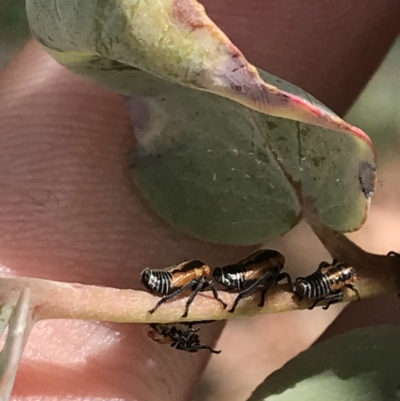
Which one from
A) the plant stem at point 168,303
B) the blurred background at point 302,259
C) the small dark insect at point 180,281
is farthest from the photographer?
the blurred background at point 302,259

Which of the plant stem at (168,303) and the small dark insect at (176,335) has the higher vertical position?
the plant stem at (168,303)

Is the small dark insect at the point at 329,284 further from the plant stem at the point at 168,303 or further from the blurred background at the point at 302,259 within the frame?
the blurred background at the point at 302,259

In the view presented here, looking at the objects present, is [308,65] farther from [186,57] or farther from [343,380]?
[186,57]

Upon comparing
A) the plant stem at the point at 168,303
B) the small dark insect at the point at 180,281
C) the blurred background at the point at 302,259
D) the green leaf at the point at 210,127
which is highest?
the green leaf at the point at 210,127

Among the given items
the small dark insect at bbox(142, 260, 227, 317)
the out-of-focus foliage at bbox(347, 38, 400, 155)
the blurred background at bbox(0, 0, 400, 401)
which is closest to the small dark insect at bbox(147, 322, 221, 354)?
the small dark insect at bbox(142, 260, 227, 317)

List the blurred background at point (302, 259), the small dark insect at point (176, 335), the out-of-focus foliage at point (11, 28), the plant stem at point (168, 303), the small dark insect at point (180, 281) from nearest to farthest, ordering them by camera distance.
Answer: the plant stem at point (168, 303) < the small dark insect at point (180, 281) < the small dark insect at point (176, 335) < the out-of-focus foliage at point (11, 28) < the blurred background at point (302, 259)

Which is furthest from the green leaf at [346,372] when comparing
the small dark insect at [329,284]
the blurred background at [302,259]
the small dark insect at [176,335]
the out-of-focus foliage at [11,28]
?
the out-of-focus foliage at [11,28]

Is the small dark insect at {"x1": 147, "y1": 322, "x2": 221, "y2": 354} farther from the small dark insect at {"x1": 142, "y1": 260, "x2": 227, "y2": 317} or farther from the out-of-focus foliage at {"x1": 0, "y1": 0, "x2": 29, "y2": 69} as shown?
the out-of-focus foliage at {"x1": 0, "y1": 0, "x2": 29, "y2": 69}
